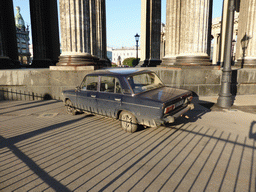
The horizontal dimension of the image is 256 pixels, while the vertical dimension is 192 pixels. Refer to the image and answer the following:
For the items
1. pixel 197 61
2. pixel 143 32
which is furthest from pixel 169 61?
pixel 143 32

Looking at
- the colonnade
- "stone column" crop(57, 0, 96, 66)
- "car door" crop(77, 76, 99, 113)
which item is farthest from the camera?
the colonnade

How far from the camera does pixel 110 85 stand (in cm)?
553

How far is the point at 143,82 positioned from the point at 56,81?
5698mm

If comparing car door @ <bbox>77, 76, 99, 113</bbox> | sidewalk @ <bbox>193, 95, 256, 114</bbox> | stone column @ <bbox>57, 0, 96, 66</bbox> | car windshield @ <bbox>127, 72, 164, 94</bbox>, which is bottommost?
sidewalk @ <bbox>193, 95, 256, 114</bbox>

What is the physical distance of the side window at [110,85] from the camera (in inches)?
211

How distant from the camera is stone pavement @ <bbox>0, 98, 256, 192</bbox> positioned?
2.98 meters

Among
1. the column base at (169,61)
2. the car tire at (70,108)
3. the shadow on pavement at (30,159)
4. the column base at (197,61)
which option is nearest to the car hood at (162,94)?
the shadow on pavement at (30,159)

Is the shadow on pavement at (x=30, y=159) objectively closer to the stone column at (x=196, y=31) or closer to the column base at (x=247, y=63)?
the stone column at (x=196, y=31)

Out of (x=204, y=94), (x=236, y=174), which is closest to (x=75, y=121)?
(x=236, y=174)

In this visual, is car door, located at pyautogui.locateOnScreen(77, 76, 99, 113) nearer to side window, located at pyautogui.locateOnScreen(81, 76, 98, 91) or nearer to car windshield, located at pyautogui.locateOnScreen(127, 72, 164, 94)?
side window, located at pyautogui.locateOnScreen(81, 76, 98, 91)

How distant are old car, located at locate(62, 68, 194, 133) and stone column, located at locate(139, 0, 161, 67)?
12.3m

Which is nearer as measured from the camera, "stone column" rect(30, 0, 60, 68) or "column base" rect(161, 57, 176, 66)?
"column base" rect(161, 57, 176, 66)

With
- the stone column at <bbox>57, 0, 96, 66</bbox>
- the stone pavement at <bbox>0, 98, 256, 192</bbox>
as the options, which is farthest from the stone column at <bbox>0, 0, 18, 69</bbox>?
the stone pavement at <bbox>0, 98, 256, 192</bbox>

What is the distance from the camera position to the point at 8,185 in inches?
117
